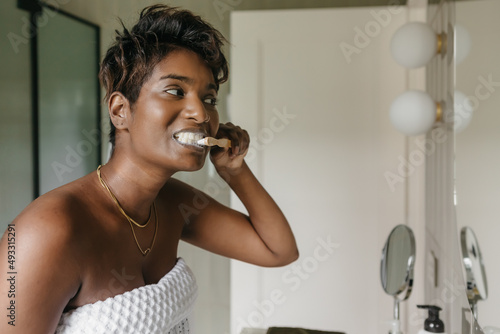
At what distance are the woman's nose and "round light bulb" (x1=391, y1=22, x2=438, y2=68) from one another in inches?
31.2

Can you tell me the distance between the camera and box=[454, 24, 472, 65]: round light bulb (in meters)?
0.66

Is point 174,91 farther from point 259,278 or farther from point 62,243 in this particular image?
point 259,278

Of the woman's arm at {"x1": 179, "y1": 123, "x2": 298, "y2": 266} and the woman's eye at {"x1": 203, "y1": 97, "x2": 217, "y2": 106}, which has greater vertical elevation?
the woman's eye at {"x1": 203, "y1": 97, "x2": 217, "y2": 106}

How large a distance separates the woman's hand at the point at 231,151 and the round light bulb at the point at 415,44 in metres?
0.65

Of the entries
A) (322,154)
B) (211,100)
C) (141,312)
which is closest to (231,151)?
(211,100)

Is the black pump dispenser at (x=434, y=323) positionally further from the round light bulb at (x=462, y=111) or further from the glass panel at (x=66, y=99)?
the glass panel at (x=66, y=99)

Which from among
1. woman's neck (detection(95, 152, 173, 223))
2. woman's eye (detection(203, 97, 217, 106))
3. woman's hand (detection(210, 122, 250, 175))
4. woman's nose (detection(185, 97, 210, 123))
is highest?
woman's eye (detection(203, 97, 217, 106))

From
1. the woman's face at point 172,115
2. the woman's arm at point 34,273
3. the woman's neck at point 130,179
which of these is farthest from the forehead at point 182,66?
the woman's arm at point 34,273

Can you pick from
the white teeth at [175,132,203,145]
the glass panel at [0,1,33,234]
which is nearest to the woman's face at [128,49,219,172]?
the white teeth at [175,132,203,145]

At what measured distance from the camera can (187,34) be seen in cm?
67

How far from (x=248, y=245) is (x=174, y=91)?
0.36 metres

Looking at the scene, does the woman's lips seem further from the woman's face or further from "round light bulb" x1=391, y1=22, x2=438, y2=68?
"round light bulb" x1=391, y1=22, x2=438, y2=68

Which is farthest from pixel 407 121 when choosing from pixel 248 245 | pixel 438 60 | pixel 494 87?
pixel 494 87

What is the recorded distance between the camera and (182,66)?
2.13 feet
